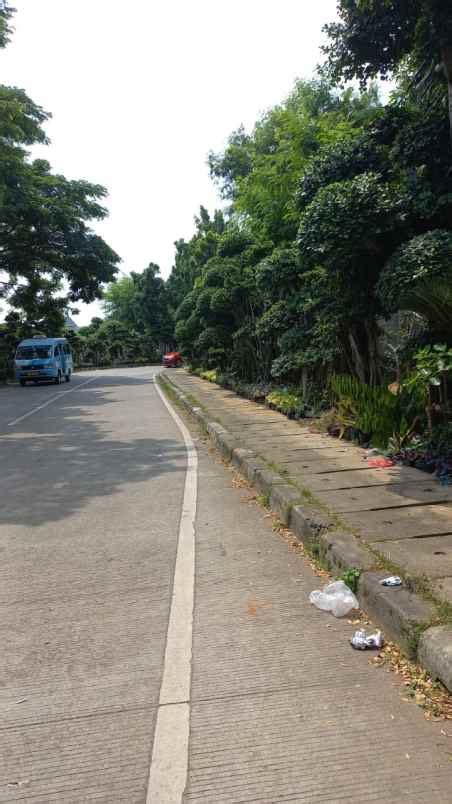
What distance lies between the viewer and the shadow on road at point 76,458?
7230 millimetres

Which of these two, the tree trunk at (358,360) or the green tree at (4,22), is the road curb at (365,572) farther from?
the green tree at (4,22)

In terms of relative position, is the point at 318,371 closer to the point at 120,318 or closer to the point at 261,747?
the point at 261,747

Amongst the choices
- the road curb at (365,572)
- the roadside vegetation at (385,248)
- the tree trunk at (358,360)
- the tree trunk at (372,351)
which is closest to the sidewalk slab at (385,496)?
the road curb at (365,572)

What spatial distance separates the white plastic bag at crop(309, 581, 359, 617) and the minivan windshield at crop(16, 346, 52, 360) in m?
28.5

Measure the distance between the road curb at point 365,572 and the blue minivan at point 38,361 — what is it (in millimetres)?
24574

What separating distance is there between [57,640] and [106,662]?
436 millimetres

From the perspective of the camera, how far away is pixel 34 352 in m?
31.3

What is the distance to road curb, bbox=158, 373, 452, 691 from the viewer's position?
3.28 m

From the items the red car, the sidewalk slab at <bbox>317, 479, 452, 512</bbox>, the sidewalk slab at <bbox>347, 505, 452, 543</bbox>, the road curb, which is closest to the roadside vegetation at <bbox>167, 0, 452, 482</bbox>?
the sidewalk slab at <bbox>317, 479, 452, 512</bbox>

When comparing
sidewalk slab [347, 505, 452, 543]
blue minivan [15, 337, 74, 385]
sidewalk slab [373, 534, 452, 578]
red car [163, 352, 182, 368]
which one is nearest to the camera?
sidewalk slab [373, 534, 452, 578]

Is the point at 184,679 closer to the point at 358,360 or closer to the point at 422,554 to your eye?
the point at 422,554

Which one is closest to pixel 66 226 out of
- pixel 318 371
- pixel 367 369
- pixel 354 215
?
pixel 318 371

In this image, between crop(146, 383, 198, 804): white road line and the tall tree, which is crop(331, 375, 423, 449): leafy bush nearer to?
the tall tree

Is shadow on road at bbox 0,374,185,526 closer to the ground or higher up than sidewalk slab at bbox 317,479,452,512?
closer to the ground
